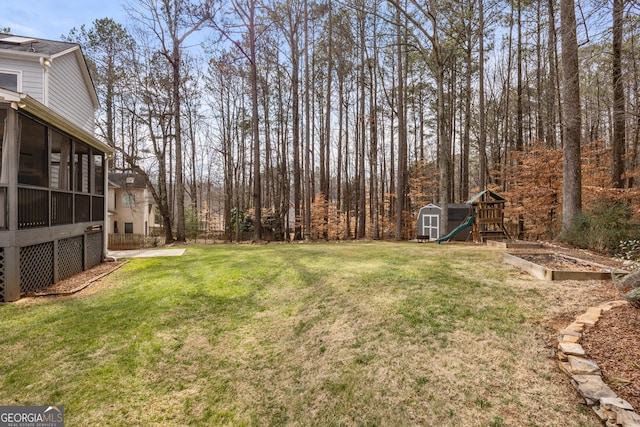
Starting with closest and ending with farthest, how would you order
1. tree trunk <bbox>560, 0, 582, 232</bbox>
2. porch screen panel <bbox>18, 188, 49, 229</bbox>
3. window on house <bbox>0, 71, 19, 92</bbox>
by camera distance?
1. porch screen panel <bbox>18, 188, 49, 229</bbox>
2. tree trunk <bbox>560, 0, 582, 232</bbox>
3. window on house <bbox>0, 71, 19, 92</bbox>

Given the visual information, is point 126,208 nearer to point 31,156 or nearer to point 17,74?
point 31,156

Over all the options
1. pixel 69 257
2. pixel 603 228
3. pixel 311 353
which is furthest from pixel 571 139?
pixel 69 257

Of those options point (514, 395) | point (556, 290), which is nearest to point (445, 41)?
point (556, 290)

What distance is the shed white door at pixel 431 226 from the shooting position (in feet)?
57.3

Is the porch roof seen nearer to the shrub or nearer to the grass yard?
the grass yard

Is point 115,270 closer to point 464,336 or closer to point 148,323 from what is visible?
point 148,323

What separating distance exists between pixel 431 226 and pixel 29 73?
17.9 m

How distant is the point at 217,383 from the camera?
121 inches

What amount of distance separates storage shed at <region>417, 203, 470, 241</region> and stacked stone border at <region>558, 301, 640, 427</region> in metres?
14.5

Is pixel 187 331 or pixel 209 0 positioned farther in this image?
pixel 209 0

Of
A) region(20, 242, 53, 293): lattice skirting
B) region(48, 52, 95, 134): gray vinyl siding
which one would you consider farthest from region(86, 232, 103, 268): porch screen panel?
region(48, 52, 95, 134): gray vinyl siding

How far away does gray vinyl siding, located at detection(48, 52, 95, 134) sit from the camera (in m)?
9.52

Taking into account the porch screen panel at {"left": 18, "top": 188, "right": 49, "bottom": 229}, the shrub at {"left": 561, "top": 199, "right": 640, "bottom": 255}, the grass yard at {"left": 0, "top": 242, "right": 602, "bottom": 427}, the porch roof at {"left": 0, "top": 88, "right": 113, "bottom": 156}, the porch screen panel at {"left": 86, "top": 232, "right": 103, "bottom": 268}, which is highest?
the porch roof at {"left": 0, "top": 88, "right": 113, "bottom": 156}

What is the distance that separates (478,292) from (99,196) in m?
10.1
